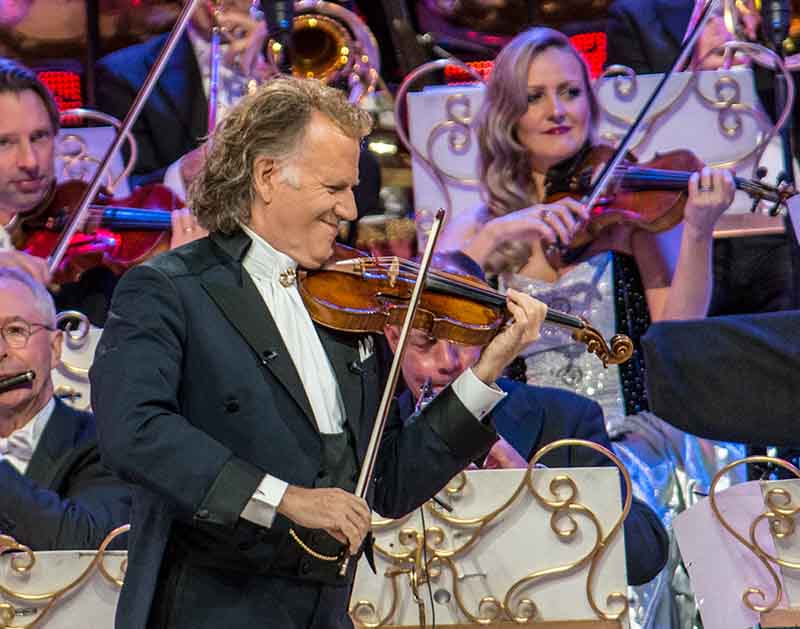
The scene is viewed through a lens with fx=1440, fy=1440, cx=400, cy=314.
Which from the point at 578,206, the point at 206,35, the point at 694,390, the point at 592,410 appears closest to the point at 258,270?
the point at 694,390

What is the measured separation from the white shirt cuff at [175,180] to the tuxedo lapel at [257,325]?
2064 mm

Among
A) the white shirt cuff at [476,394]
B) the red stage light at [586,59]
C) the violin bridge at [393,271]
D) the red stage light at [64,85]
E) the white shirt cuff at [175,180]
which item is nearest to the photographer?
the white shirt cuff at [476,394]

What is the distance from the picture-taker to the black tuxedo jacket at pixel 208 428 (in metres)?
1.69

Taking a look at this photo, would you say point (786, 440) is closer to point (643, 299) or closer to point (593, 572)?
point (593, 572)

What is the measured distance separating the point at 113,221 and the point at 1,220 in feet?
0.98

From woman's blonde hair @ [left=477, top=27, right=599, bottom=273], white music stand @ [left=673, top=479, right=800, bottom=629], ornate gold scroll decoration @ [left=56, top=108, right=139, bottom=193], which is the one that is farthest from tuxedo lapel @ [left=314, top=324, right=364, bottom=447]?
ornate gold scroll decoration @ [left=56, top=108, right=139, bottom=193]

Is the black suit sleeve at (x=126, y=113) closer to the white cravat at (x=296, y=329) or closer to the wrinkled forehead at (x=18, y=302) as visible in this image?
the wrinkled forehead at (x=18, y=302)

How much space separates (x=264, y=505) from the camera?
→ 1685 mm

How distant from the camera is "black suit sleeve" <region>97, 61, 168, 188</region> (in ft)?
13.4

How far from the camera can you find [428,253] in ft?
6.28

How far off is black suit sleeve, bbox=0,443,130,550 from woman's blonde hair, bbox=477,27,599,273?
54.5 inches

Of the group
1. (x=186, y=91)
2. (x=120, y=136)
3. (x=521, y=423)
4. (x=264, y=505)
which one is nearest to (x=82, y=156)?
(x=120, y=136)

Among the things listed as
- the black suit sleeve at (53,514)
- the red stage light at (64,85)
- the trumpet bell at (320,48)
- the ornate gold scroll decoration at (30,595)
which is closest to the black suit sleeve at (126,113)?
the red stage light at (64,85)

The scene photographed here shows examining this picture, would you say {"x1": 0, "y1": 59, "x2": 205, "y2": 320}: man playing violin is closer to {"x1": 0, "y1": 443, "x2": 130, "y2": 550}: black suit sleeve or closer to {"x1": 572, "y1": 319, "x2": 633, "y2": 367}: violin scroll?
{"x1": 0, "y1": 443, "x2": 130, "y2": 550}: black suit sleeve
